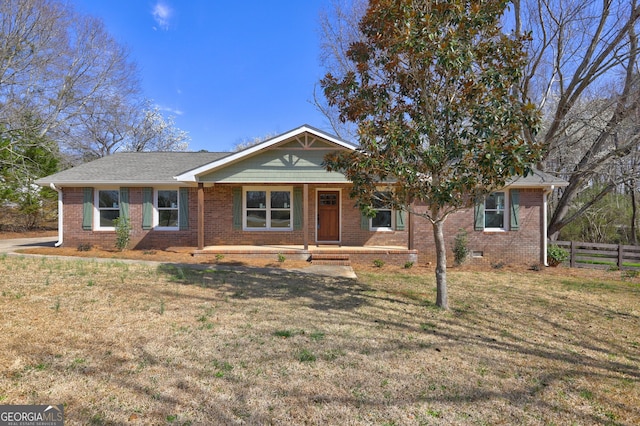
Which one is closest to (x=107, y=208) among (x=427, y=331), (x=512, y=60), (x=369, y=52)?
(x=369, y=52)

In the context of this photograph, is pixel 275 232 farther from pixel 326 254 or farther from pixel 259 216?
pixel 326 254

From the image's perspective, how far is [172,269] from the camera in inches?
347

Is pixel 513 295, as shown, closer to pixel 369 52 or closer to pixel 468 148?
pixel 468 148

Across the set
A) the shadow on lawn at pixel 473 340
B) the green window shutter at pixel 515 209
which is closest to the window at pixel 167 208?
the shadow on lawn at pixel 473 340

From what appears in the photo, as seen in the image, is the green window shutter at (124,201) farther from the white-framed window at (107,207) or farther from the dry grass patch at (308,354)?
the dry grass patch at (308,354)

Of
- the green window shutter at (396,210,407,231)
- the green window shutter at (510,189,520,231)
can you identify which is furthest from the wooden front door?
the green window shutter at (510,189,520,231)

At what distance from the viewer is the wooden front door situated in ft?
41.2

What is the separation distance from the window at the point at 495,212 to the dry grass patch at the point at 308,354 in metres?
4.95

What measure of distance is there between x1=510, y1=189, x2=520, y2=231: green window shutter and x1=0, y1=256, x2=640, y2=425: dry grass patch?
4663 mm

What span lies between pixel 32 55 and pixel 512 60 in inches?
898

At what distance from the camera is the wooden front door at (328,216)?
41.2ft

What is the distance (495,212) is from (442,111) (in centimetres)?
820

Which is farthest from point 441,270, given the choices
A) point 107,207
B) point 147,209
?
point 107,207

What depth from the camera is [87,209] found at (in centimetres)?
1220
